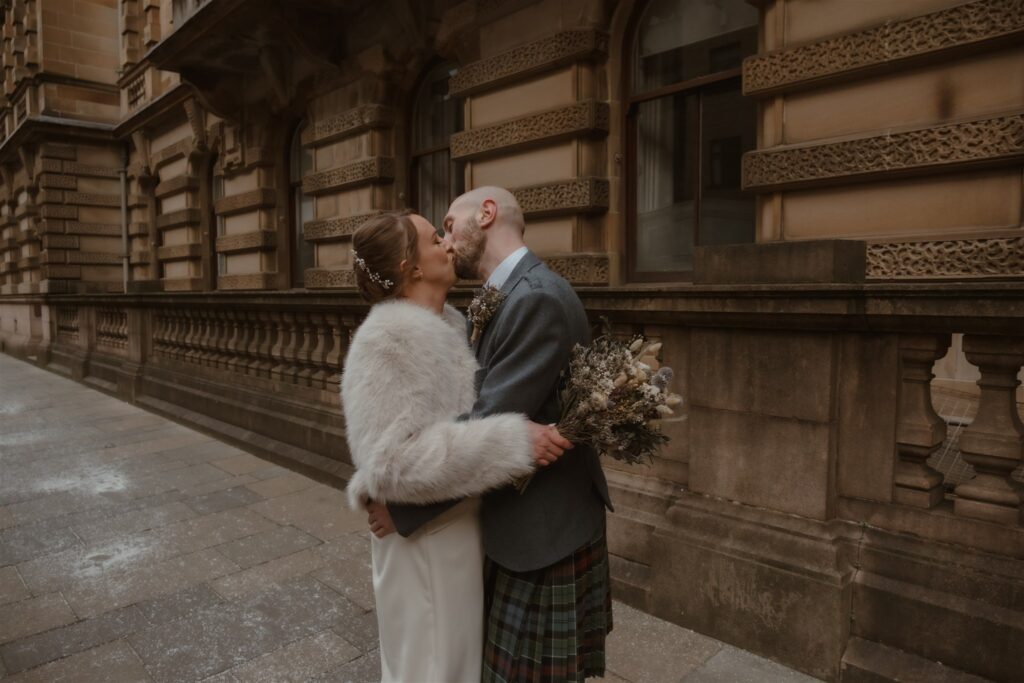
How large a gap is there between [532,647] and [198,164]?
45.3 feet

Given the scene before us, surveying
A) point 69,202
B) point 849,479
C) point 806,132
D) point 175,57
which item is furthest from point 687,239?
point 69,202

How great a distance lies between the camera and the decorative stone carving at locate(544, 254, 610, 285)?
6.17 metres

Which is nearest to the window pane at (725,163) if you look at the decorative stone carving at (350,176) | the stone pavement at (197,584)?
the stone pavement at (197,584)

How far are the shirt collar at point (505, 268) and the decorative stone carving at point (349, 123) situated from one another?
7.31m

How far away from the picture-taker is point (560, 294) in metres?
1.89

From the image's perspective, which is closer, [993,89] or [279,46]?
[993,89]

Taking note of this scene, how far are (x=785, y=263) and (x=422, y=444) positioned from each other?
216 cm

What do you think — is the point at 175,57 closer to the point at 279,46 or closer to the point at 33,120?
the point at 279,46

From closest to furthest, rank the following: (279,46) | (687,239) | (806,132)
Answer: (806,132), (687,239), (279,46)

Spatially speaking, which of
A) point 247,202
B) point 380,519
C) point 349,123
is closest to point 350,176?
point 349,123

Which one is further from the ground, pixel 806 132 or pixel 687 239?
pixel 806 132

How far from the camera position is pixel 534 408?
6.12ft

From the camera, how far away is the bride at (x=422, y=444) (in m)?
1.79

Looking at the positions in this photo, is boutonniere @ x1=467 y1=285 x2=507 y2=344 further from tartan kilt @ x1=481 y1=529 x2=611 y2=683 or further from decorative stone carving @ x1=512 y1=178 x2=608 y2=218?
decorative stone carving @ x1=512 y1=178 x2=608 y2=218
